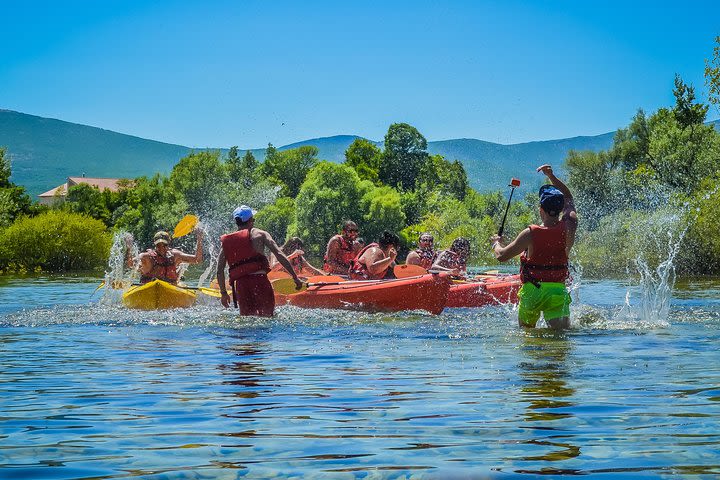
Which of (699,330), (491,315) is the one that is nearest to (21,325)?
(491,315)

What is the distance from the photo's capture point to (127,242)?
1594 centimetres

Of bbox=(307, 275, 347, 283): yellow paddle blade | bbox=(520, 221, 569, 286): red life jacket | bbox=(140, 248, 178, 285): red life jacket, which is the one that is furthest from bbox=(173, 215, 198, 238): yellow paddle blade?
bbox=(520, 221, 569, 286): red life jacket

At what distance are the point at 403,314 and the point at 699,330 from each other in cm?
409

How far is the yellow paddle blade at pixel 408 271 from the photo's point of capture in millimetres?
14594

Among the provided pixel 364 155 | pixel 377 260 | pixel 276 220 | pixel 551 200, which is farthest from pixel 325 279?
pixel 364 155

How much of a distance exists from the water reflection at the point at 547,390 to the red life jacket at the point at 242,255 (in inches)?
142

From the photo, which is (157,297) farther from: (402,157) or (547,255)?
(402,157)

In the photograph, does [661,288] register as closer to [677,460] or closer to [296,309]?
[296,309]

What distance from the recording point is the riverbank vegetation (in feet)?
112

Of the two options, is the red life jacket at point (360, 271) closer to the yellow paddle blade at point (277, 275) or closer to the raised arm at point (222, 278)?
the yellow paddle blade at point (277, 275)

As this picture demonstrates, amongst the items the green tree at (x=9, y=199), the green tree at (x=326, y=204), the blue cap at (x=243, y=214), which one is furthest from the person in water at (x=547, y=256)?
the green tree at (x=326, y=204)

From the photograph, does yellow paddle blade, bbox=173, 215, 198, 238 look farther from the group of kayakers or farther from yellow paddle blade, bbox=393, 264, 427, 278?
yellow paddle blade, bbox=393, 264, 427, 278

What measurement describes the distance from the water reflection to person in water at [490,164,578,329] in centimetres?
27

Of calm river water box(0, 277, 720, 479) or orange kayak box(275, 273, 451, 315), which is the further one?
orange kayak box(275, 273, 451, 315)
